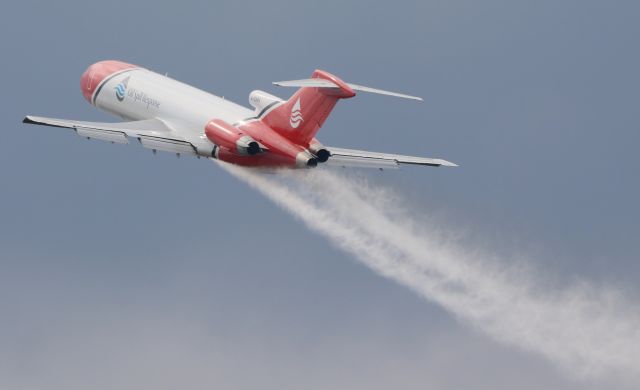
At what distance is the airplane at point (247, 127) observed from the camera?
224ft

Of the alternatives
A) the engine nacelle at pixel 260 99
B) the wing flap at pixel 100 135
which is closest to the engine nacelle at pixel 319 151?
the engine nacelle at pixel 260 99

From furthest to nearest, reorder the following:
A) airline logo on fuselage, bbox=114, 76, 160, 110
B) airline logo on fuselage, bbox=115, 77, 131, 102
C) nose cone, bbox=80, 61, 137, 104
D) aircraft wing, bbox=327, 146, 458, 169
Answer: nose cone, bbox=80, 61, 137, 104
airline logo on fuselage, bbox=115, 77, 131, 102
airline logo on fuselage, bbox=114, 76, 160, 110
aircraft wing, bbox=327, 146, 458, 169

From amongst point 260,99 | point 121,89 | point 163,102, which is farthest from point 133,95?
point 260,99

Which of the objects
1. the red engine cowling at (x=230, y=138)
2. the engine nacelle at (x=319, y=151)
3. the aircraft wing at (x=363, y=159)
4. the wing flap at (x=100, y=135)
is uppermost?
the aircraft wing at (x=363, y=159)

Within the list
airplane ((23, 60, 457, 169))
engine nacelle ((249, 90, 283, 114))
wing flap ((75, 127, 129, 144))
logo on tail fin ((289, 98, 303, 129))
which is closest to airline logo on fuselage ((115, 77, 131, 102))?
airplane ((23, 60, 457, 169))

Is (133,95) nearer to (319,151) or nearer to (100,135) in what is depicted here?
(100,135)

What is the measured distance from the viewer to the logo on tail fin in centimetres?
6869

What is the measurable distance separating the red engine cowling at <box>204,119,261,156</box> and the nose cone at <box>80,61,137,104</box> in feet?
41.0

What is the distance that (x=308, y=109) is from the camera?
68438 millimetres

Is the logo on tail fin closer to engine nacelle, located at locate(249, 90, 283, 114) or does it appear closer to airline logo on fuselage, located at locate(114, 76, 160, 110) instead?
engine nacelle, located at locate(249, 90, 283, 114)

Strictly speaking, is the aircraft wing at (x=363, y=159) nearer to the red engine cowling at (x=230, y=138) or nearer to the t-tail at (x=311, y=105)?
the t-tail at (x=311, y=105)

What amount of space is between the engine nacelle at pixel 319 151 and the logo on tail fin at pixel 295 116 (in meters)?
1.14

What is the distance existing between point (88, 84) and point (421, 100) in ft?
74.4

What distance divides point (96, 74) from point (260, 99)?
13605 millimetres
